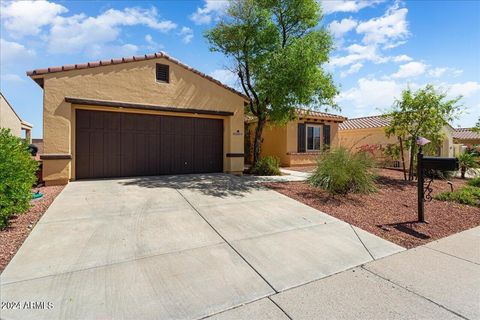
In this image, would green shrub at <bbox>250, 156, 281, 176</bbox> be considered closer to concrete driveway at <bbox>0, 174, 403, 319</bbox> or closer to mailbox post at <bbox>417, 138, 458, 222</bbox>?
concrete driveway at <bbox>0, 174, 403, 319</bbox>

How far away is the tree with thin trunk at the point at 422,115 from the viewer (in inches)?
402

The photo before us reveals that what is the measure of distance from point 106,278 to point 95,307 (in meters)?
0.52

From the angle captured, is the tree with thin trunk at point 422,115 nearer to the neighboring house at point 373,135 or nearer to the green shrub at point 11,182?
the neighboring house at point 373,135

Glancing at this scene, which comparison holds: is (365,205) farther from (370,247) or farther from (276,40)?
(276,40)

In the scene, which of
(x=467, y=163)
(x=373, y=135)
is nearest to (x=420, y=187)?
(x=467, y=163)

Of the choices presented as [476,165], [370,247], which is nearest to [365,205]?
[370,247]

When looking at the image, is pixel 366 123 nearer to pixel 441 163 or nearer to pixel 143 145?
pixel 441 163

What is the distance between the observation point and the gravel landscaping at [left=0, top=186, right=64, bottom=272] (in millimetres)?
3440

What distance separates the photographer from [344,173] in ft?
24.0

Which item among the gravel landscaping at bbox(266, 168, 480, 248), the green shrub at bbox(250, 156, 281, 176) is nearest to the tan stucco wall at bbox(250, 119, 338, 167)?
the green shrub at bbox(250, 156, 281, 176)

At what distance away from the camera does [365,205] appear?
6.65m

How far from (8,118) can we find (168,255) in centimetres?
2146

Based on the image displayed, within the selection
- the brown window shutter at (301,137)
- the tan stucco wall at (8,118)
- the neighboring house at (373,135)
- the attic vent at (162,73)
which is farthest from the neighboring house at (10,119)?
the neighboring house at (373,135)

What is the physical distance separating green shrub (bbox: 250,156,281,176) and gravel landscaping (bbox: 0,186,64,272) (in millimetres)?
7460
